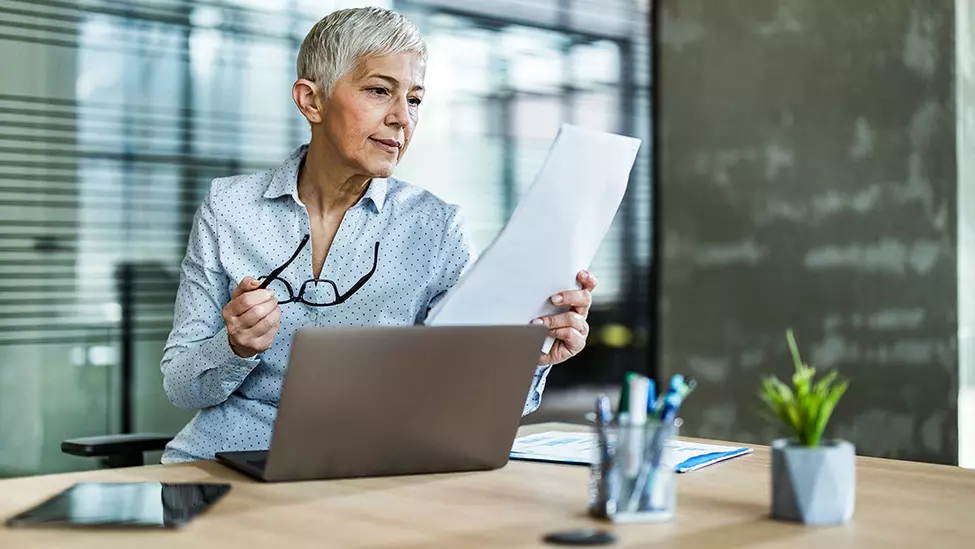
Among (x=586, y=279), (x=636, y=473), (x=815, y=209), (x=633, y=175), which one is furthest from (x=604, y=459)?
(x=633, y=175)

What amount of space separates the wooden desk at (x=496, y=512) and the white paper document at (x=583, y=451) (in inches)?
1.4

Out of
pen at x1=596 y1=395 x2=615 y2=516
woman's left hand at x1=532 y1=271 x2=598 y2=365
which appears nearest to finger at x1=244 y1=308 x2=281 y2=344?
woman's left hand at x1=532 y1=271 x2=598 y2=365

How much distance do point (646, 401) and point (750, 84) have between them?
3072 mm

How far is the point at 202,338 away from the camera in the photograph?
6.21ft

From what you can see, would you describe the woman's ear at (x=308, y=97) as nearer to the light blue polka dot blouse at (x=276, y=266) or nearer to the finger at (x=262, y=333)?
the light blue polka dot blouse at (x=276, y=266)

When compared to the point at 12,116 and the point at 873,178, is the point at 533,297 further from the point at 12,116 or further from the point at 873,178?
the point at 873,178

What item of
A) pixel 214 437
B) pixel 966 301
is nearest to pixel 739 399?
pixel 966 301

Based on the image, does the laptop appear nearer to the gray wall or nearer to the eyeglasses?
the eyeglasses

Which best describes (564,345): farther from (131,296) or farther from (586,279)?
(131,296)

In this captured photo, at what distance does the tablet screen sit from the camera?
1.14 metres

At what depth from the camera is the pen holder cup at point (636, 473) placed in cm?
116

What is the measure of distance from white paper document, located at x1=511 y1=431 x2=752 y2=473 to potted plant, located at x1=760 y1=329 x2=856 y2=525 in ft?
1.09

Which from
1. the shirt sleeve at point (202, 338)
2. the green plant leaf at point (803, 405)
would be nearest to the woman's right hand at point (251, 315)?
the shirt sleeve at point (202, 338)

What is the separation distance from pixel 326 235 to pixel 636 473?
1035mm
